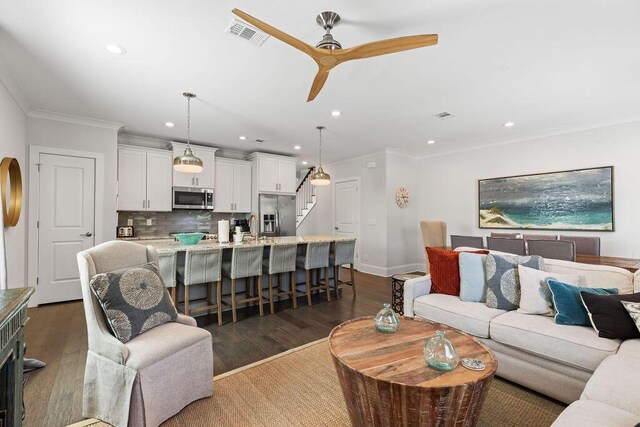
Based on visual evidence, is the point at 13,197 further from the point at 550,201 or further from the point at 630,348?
the point at 550,201

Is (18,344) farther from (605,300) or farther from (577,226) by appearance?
(577,226)

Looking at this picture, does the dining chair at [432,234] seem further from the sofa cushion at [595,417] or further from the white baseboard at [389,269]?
the sofa cushion at [595,417]

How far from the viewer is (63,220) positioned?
427cm

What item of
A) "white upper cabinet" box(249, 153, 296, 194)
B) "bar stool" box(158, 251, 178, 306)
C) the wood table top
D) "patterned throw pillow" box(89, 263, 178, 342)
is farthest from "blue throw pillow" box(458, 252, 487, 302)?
"white upper cabinet" box(249, 153, 296, 194)

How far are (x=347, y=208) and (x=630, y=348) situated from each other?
18.6 feet

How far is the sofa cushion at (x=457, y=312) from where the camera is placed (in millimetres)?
2404

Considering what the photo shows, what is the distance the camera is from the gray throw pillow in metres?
2.54

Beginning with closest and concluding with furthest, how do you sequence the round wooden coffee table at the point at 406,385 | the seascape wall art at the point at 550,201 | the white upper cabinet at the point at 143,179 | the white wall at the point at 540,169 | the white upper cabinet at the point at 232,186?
the round wooden coffee table at the point at 406,385
the white wall at the point at 540,169
the seascape wall art at the point at 550,201
the white upper cabinet at the point at 143,179
the white upper cabinet at the point at 232,186

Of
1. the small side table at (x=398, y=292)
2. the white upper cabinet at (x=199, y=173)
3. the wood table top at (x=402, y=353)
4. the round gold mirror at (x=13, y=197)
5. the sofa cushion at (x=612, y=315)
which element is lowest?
the small side table at (x=398, y=292)

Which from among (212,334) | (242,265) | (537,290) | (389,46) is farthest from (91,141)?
(537,290)

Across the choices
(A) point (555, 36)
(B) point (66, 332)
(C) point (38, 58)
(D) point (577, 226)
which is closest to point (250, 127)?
(C) point (38, 58)

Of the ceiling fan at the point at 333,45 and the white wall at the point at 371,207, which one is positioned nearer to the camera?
the ceiling fan at the point at 333,45

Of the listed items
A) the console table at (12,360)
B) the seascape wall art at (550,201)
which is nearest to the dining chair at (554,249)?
the seascape wall art at (550,201)

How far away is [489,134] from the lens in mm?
5164
